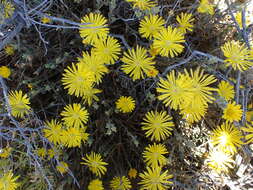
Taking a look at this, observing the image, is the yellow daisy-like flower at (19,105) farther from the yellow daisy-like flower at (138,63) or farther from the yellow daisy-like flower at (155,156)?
the yellow daisy-like flower at (155,156)

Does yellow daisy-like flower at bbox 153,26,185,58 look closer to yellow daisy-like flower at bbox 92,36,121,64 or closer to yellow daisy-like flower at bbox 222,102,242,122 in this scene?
yellow daisy-like flower at bbox 92,36,121,64

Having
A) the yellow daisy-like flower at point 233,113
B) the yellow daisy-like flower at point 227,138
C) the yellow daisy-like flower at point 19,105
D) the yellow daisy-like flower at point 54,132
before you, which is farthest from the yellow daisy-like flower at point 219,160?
the yellow daisy-like flower at point 19,105

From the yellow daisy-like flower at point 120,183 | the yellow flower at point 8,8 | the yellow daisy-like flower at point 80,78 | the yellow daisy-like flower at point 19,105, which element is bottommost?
the yellow daisy-like flower at point 120,183

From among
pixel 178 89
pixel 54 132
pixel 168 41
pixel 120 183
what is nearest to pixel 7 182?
pixel 54 132

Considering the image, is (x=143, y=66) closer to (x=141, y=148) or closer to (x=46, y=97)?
(x=141, y=148)

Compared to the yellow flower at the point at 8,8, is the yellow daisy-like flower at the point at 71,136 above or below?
below

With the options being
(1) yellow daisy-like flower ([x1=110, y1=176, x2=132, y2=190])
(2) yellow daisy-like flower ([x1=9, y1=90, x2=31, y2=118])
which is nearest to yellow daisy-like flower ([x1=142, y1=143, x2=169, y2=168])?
(1) yellow daisy-like flower ([x1=110, y1=176, x2=132, y2=190])

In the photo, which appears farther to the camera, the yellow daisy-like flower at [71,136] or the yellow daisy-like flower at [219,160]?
the yellow daisy-like flower at [219,160]

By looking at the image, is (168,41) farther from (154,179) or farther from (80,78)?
(154,179)

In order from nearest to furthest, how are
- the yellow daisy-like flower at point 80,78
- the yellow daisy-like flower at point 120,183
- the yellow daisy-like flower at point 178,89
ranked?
the yellow daisy-like flower at point 178,89, the yellow daisy-like flower at point 80,78, the yellow daisy-like flower at point 120,183
